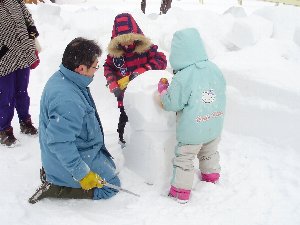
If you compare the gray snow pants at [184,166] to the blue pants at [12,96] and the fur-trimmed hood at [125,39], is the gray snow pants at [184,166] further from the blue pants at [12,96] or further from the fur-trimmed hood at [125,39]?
the blue pants at [12,96]

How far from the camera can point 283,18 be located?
5422 millimetres

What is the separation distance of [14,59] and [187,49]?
1804 mm

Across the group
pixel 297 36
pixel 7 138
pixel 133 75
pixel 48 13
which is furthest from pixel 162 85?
pixel 48 13

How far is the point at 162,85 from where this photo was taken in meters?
3.09

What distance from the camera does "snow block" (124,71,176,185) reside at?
3.12m

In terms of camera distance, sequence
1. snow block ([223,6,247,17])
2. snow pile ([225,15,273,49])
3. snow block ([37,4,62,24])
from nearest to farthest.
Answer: snow pile ([225,15,273,49]) → snow block ([223,6,247,17]) → snow block ([37,4,62,24])

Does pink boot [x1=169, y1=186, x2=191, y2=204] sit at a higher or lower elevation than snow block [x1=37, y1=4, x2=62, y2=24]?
lower

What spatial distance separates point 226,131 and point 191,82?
1497mm

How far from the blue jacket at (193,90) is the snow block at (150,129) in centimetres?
16

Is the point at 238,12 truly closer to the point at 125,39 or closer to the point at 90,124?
the point at 125,39

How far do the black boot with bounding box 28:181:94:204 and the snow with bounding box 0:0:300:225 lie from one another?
50 mm

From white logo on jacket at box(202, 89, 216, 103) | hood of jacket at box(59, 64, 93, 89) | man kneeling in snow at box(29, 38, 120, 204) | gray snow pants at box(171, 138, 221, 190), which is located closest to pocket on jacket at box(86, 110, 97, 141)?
man kneeling in snow at box(29, 38, 120, 204)

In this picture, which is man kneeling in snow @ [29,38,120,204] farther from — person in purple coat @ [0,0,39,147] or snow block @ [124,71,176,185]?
person in purple coat @ [0,0,39,147]

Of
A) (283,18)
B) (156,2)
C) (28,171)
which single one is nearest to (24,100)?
(28,171)
